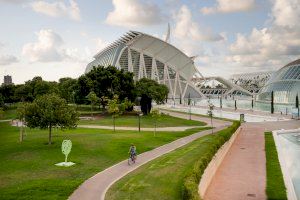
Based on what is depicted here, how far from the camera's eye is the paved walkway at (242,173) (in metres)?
22.3

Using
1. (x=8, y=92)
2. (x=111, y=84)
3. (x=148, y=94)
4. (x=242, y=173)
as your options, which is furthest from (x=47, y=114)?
(x=8, y=92)

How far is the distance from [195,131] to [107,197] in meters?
33.5

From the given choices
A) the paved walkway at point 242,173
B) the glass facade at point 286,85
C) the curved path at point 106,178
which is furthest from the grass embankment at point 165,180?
the glass facade at point 286,85

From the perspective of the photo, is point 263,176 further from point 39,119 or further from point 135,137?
point 39,119

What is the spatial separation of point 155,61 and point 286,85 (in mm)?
55487

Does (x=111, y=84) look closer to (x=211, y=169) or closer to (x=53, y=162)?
(x=53, y=162)

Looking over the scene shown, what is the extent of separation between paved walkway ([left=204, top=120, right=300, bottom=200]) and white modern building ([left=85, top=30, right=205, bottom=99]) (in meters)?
99.0

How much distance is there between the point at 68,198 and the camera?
2042 cm

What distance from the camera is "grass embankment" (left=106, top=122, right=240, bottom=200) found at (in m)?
20.4

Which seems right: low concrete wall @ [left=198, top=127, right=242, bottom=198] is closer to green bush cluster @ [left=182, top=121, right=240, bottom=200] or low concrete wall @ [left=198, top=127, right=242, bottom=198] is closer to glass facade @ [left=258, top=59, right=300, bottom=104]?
green bush cluster @ [left=182, top=121, right=240, bottom=200]

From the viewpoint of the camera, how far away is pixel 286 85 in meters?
102

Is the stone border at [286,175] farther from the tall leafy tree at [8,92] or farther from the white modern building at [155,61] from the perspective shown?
the tall leafy tree at [8,92]

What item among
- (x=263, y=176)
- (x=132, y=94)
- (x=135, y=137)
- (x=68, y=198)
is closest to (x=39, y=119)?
(x=135, y=137)

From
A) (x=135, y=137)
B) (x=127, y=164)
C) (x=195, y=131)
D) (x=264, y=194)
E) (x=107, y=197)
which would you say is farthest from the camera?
(x=195, y=131)
